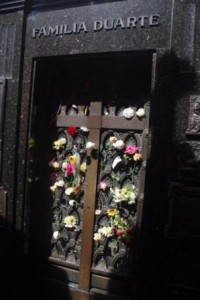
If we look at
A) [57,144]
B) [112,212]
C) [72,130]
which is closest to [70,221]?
[112,212]

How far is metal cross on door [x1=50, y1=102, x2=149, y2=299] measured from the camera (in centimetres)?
490

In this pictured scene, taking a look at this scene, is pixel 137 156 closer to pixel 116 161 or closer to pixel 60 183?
pixel 116 161

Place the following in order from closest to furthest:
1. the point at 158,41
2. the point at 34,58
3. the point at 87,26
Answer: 1. the point at 158,41
2. the point at 87,26
3. the point at 34,58

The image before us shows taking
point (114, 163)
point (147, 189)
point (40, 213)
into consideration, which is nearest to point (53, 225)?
point (40, 213)

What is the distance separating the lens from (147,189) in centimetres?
430

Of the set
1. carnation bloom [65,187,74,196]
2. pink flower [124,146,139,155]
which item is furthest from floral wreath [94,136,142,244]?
carnation bloom [65,187,74,196]

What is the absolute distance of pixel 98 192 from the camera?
514 cm

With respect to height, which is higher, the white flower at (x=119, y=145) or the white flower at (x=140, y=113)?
the white flower at (x=140, y=113)

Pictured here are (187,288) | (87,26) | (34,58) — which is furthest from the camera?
(34,58)

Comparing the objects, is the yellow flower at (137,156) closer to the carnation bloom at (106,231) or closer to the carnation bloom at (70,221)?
the carnation bloom at (106,231)

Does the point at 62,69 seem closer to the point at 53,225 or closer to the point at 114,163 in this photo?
the point at 114,163

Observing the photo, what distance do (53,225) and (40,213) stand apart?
23 centimetres

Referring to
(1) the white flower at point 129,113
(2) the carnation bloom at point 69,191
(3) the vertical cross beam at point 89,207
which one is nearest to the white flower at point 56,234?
(3) the vertical cross beam at point 89,207

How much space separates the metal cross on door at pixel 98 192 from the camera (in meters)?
4.90
